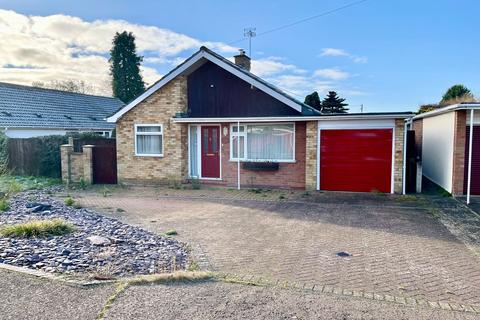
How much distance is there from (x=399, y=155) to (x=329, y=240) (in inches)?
246

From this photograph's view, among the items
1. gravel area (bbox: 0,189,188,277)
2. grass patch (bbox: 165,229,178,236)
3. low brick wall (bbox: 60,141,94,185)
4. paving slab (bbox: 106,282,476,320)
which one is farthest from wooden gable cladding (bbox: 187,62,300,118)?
paving slab (bbox: 106,282,476,320)

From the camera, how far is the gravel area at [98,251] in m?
5.07

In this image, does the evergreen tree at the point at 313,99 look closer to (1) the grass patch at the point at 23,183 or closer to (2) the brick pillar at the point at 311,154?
(2) the brick pillar at the point at 311,154

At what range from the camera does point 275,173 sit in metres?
13.2

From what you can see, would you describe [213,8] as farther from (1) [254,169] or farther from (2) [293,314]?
(2) [293,314]

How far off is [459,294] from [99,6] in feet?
39.3

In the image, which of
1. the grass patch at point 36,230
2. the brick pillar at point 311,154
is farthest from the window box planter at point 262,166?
the grass patch at point 36,230

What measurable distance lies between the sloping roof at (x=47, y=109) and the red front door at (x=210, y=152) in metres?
12.3

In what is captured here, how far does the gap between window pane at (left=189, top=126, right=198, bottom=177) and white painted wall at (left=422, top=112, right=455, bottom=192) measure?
9.10 metres

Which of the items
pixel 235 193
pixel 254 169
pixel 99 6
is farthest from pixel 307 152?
pixel 99 6

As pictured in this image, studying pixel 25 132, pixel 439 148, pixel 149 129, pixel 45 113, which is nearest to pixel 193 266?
pixel 149 129

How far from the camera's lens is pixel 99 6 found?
11359 mm

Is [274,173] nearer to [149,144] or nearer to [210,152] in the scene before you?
[210,152]

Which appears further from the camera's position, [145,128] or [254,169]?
[145,128]
